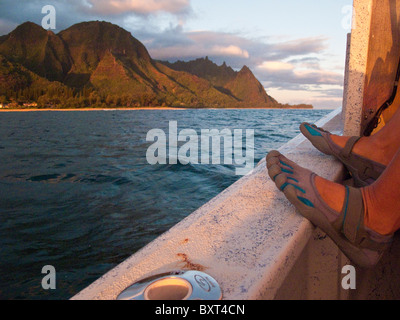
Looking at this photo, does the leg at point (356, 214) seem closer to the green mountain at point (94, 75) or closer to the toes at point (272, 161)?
the toes at point (272, 161)

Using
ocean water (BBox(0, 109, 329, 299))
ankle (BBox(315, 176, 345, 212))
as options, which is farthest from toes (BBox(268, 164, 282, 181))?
ocean water (BBox(0, 109, 329, 299))

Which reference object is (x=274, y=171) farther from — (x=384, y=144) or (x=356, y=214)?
(x=384, y=144)

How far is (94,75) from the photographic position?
114 metres

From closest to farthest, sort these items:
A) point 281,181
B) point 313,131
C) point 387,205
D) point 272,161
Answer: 1. point 387,205
2. point 281,181
3. point 272,161
4. point 313,131

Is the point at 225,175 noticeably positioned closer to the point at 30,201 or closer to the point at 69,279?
the point at 30,201

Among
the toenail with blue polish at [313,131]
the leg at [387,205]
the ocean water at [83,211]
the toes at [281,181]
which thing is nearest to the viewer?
the leg at [387,205]

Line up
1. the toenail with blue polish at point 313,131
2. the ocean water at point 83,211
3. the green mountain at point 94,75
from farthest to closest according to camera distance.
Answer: the green mountain at point 94,75, the ocean water at point 83,211, the toenail with blue polish at point 313,131

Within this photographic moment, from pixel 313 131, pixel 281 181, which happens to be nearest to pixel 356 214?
pixel 281 181

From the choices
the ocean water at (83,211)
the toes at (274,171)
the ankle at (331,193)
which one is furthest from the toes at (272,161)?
the ocean water at (83,211)

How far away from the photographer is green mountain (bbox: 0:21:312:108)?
71000mm

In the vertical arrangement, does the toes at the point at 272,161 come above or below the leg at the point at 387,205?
above

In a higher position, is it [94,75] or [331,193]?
[94,75]

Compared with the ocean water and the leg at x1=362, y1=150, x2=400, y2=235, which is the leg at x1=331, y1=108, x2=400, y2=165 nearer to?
the leg at x1=362, y1=150, x2=400, y2=235

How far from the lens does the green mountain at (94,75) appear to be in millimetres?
71000
